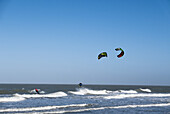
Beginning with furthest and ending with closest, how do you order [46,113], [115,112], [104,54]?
1. [104,54]
2. [115,112]
3. [46,113]

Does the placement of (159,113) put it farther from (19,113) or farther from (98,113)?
(19,113)

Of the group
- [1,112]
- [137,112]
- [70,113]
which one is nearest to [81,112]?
[70,113]

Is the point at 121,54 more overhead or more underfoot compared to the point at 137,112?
more overhead

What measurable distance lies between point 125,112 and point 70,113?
4.75 m

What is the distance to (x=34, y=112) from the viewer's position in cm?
1852

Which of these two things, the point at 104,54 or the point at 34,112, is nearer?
the point at 34,112

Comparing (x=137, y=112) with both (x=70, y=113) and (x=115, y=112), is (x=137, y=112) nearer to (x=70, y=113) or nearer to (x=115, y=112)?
(x=115, y=112)

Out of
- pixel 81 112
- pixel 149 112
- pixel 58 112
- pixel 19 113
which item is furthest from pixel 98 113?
pixel 19 113

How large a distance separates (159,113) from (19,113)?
11.4 meters

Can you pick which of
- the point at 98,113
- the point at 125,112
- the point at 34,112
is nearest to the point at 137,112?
the point at 125,112

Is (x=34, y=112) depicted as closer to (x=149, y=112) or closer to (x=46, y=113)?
(x=46, y=113)

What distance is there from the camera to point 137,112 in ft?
63.6

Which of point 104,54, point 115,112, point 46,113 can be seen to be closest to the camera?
point 46,113

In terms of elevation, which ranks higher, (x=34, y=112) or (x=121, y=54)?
(x=121, y=54)
